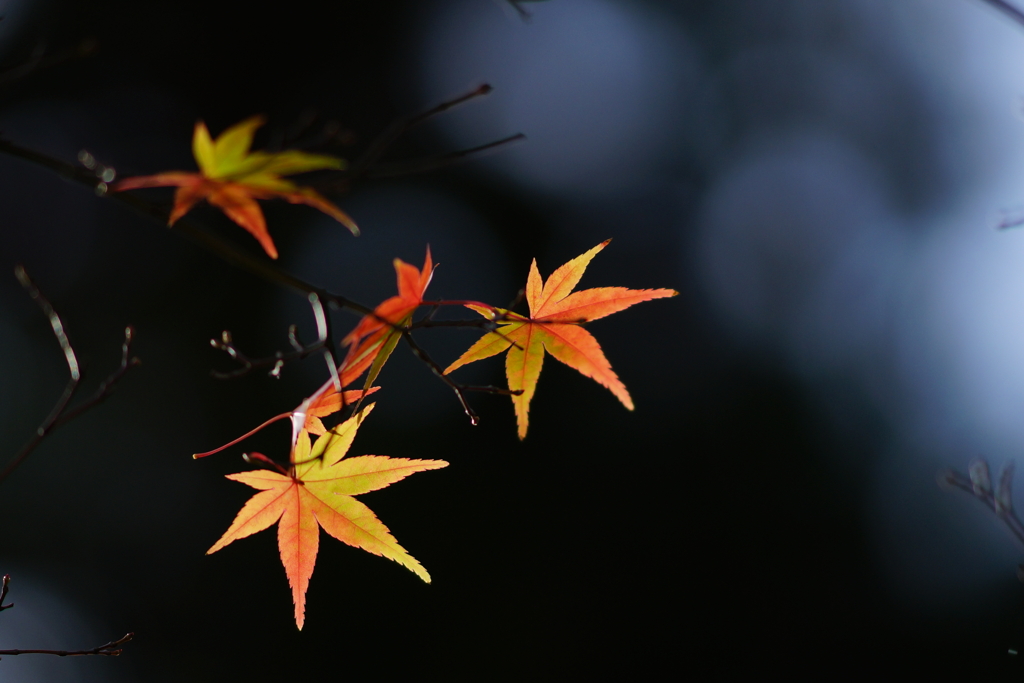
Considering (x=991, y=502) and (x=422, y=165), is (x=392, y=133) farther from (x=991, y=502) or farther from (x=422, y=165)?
(x=991, y=502)

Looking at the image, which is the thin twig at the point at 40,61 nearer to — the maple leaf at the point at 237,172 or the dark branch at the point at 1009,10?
the maple leaf at the point at 237,172

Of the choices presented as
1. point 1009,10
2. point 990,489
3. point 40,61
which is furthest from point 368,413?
point 990,489

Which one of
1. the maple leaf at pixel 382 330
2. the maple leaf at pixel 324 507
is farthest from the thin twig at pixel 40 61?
the maple leaf at pixel 324 507

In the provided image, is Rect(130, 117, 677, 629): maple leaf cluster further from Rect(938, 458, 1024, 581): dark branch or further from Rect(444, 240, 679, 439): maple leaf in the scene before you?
Rect(938, 458, 1024, 581): dark branch

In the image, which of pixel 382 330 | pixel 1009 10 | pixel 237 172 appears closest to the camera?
pixel 237 172

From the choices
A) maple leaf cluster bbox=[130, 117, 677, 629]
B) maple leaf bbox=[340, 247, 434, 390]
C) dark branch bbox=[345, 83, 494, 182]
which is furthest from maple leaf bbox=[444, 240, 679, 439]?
dark branch bbox=[345, 83, 494, 182]

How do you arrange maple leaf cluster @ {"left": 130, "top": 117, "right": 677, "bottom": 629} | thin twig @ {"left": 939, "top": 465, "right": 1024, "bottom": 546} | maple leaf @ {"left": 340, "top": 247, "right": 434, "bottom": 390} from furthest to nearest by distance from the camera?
thin twig @ {"left": 939, "top": 465, "right": 1024, "bottom": 546} → maple leaf cluster @ {"left": 130, "top": 117, "right": 677, "bottom": 629} → maple leaf @ {"left": 340, "top": 247, "right": 434, "bottom": 390}
